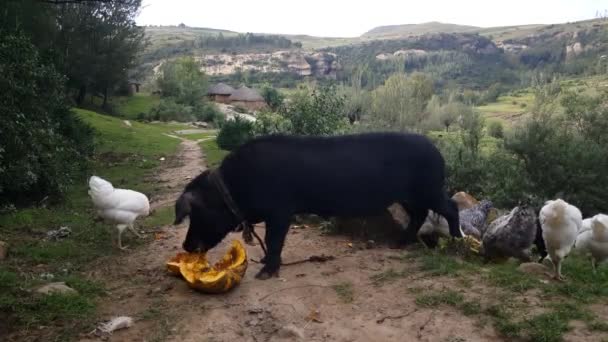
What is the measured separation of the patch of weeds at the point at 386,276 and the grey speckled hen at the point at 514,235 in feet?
5.64

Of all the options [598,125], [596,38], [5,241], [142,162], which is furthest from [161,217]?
[596,38]

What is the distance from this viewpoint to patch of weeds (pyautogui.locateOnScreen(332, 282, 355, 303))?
622 cm

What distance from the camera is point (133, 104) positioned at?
188 ft

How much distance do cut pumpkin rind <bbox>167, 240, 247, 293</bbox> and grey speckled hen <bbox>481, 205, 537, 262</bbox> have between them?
12.1 feet

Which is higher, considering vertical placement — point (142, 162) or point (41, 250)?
point (41, 250)

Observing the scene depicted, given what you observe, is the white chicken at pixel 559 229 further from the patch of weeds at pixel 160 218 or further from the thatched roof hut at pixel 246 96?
the thatched roof hut at pixel 246 96

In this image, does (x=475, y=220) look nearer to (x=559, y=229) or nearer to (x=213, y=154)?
(x=559, y=229)

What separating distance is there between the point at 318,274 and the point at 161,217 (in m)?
4.94

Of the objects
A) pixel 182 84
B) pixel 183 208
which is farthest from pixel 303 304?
pixel 182 84

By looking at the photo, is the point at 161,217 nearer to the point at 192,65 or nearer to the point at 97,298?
the point at 97,298

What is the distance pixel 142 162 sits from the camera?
1994 centimetres

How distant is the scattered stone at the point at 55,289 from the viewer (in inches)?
238

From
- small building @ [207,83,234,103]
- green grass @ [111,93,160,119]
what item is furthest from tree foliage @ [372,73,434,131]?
small building @ [207,83,234,103]

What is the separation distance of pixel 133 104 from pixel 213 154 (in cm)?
3753
